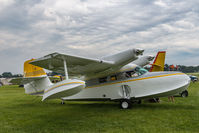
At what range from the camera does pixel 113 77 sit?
8.34 m

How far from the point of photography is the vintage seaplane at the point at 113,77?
243 inches

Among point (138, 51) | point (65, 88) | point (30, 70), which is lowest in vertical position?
point (65, 88)

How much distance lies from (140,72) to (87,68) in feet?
8.84

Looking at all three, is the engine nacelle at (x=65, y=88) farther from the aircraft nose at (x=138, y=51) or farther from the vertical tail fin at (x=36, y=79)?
the vertical tail fin at (x=36, y=79)

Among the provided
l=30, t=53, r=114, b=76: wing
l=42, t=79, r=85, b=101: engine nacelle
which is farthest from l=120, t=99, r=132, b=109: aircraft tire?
l=42, t=79, r=85, b=101: engine nacelle

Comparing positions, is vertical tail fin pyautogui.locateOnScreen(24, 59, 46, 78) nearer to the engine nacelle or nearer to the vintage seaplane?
the vintage seaplane

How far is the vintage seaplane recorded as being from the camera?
618 cm

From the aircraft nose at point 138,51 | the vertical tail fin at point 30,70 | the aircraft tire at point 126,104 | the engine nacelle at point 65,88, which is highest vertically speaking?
the aircraft nose at point 138,51

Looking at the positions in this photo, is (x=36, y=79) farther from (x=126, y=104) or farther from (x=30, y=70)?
(x=126, y=104)

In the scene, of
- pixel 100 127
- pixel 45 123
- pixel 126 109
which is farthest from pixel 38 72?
pixel 100 127

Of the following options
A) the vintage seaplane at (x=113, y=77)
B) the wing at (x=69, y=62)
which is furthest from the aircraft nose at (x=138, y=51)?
the wing at (x=69, y=62)

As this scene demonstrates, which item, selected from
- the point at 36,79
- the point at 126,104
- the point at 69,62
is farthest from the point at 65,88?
the point at 36,79

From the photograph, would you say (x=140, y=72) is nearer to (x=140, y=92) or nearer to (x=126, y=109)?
(x=140, y=92)

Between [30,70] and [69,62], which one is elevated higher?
[69,62]
